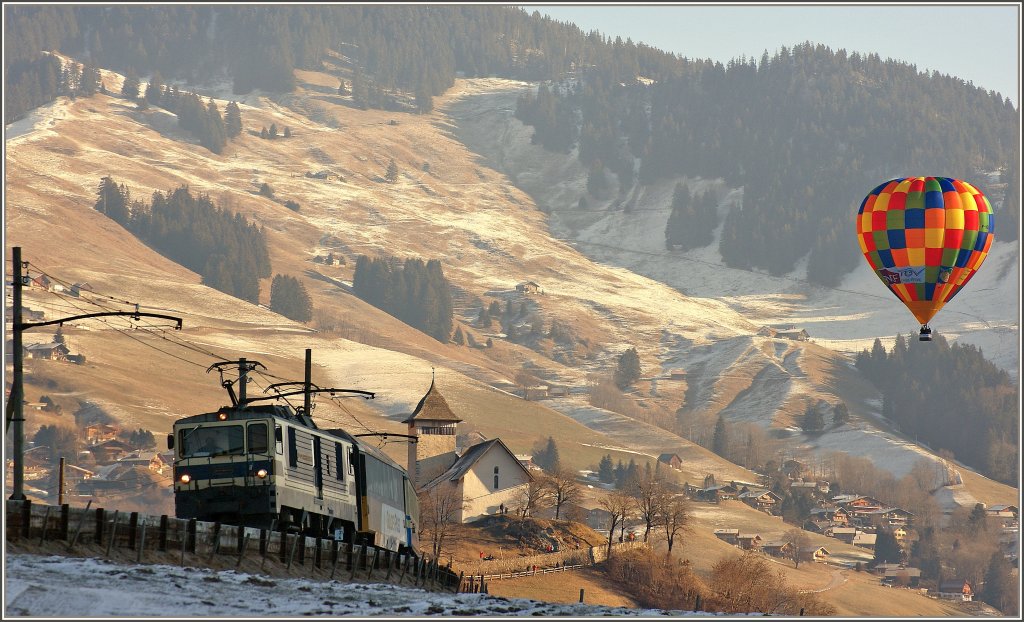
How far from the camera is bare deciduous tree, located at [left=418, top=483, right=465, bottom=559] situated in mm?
129500

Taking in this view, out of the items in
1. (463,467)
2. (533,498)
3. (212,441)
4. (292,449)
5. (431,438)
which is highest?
(212,441)

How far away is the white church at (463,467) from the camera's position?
14238 centimetres

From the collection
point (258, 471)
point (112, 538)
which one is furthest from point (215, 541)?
point (258, 471)

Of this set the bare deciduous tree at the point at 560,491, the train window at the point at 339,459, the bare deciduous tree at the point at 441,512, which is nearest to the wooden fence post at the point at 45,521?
the train window at the point at 339,459

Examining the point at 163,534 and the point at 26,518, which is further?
the point at 163,534

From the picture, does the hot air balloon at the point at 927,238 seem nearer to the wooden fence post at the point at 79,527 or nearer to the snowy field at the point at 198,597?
the snowy field at the point at 198,597

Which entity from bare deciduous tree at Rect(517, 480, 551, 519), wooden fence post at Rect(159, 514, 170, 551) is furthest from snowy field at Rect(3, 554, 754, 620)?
bare deciduous tree at Rect(517, 480, 551, 519)

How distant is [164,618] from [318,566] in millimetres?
15273

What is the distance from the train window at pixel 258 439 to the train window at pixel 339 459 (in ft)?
A: 15.5

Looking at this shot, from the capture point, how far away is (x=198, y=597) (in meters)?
30.8

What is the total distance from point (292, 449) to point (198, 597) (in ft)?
48.7

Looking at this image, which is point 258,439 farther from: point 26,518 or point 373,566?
point 26,518

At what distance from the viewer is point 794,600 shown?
5984 inches

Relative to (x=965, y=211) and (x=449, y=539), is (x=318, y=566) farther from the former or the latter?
(x=449, y=539)
